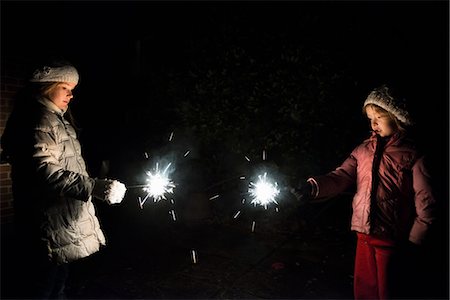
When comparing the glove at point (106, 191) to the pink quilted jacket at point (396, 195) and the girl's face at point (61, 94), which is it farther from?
the pink quilted jacket at point (396, 195)

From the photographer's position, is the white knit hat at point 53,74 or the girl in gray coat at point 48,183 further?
the white knit hat at point 53,74

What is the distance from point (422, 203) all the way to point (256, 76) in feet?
13.6

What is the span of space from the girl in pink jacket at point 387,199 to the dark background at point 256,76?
2.27 meters

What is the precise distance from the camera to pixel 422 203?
3035 mm

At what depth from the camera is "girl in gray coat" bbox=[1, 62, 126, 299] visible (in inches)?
110

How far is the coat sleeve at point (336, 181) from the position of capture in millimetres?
3680

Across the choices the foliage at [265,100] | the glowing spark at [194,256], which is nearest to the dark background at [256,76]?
the foliage at [265,100]

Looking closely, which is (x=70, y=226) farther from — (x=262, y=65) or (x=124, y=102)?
(x=124, y=102)

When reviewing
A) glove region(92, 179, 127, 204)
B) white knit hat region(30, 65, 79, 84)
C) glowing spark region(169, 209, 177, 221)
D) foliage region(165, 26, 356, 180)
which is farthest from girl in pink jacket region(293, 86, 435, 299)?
glowing spark region(169, 209, 177, 221)

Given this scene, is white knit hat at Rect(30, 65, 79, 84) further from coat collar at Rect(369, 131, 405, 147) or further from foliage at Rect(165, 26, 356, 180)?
foliage at Rect(165, 26, 356, 180)

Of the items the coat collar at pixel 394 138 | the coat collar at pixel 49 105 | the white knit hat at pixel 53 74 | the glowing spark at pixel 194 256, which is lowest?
the glowing spark at pixel 194 256

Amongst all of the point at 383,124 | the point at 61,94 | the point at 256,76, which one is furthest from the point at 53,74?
the point at 256,76

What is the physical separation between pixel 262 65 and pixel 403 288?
439 centimetres

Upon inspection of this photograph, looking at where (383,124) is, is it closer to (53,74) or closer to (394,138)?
(394,138)
